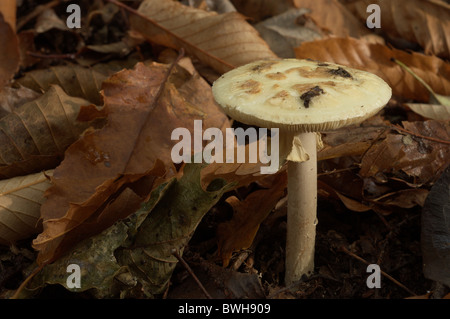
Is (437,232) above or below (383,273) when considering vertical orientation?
above

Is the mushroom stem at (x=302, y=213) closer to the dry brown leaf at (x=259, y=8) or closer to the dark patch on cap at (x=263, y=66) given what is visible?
the dark patch on cap at (x=263, y=66)

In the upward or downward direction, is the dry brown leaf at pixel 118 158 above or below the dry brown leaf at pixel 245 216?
above

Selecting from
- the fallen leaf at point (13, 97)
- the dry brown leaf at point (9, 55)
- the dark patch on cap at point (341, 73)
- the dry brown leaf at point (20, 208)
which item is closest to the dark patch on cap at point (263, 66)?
the dark patch on cap at point (341, 73)

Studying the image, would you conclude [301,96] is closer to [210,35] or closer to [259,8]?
[210,35]

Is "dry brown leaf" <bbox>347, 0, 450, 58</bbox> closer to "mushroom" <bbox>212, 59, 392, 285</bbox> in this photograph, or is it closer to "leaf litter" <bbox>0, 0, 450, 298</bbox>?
"leaf litter" <bbox>0, 0, 450, 298</bbox>

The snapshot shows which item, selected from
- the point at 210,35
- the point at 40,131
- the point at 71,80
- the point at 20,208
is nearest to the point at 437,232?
the point at 210,35

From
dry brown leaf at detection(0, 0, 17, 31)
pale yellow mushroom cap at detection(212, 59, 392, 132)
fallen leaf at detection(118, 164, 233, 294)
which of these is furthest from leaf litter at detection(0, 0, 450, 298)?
pale yellow mushroom cap at detection(212, 59, 392, 132)
